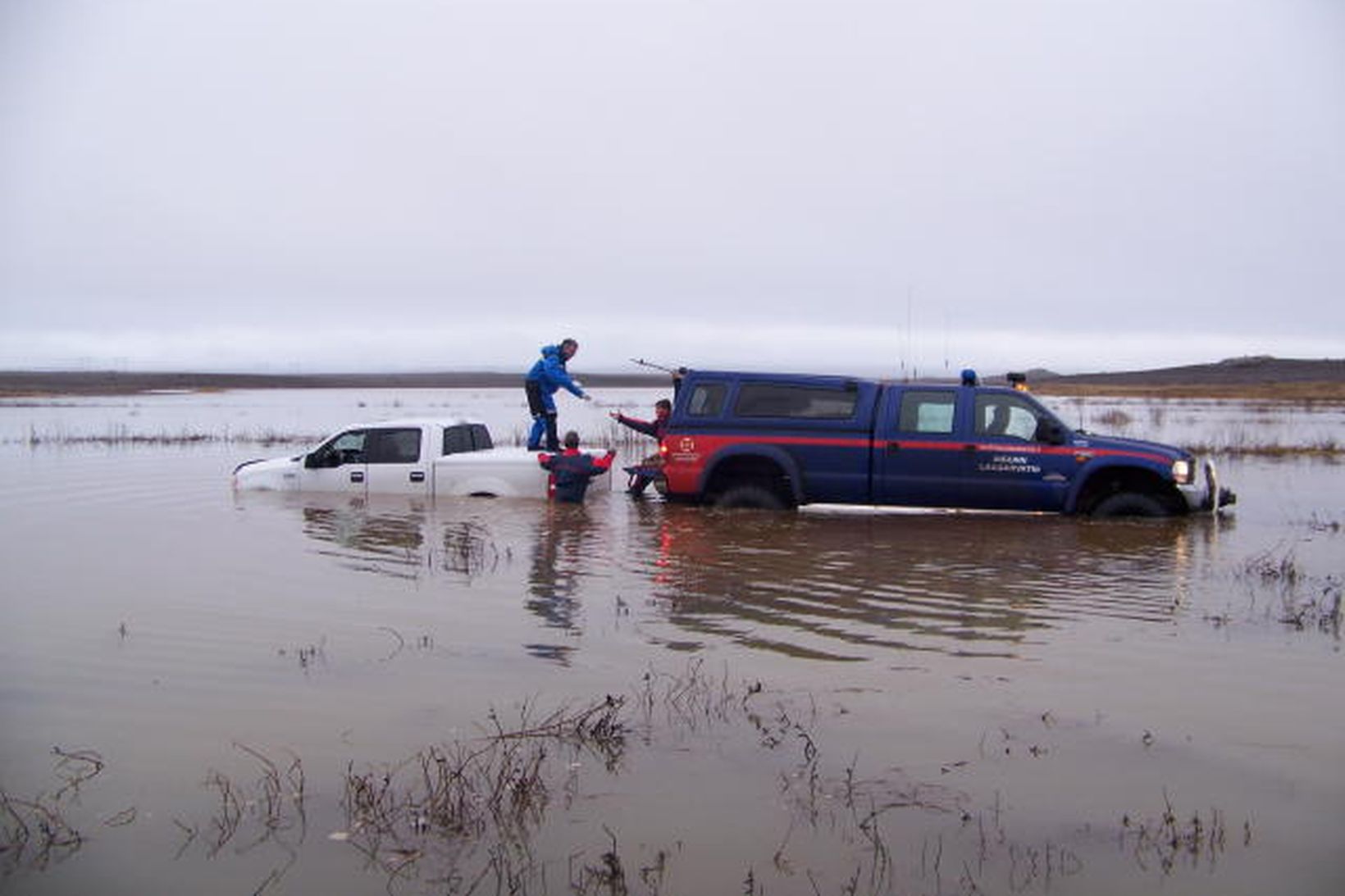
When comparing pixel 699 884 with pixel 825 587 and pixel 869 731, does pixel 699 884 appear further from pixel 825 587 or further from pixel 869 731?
pixel 825 587

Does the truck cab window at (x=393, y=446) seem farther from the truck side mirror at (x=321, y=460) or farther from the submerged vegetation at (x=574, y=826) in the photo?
the submerged vegetation at (x=574, y=826)

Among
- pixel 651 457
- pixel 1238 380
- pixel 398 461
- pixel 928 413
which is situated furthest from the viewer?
pixel 1238 380

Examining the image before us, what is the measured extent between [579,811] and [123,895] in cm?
172

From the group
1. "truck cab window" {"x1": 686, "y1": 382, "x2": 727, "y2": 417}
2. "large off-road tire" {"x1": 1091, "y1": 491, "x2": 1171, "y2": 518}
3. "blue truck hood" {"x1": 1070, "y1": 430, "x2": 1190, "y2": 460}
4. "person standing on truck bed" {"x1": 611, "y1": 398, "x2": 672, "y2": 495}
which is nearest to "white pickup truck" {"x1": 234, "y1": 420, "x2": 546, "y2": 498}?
"person standing on truck bed" {"x1": 611, "y1": 398, "x2": 672, "y2": 495}

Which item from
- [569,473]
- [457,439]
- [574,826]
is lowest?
[574,826]

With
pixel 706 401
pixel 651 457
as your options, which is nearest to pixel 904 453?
pixel 706 401

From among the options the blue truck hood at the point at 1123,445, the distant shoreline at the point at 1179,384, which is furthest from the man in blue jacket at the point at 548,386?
the distant shoreline at the point at 1179,384

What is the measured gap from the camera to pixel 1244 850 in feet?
15.3

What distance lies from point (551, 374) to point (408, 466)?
2171 mm

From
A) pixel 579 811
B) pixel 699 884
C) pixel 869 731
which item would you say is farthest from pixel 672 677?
pixel 699 884

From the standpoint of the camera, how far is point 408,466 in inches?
610

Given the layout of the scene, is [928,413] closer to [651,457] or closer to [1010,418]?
[1010,418]

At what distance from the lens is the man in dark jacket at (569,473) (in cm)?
1480

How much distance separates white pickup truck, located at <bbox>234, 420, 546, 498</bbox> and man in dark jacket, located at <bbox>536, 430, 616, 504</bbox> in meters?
0.18
